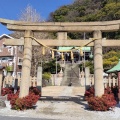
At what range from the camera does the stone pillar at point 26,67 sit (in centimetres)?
1070

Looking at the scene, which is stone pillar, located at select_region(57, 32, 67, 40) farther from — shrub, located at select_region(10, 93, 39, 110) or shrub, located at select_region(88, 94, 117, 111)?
shrub, located at select_region(88, 94, 117, 111)

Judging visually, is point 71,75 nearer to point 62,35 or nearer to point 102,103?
point 62,35

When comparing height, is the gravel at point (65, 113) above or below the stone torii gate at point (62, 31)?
below

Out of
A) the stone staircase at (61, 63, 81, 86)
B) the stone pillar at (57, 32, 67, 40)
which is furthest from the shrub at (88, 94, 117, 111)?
the stone staircase at (61, 63, 81, 86)

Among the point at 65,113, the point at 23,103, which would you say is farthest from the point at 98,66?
the point at 23,103

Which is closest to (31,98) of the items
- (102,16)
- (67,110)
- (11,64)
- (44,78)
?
(67,110)

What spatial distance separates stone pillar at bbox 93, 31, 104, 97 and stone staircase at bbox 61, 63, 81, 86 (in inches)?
831

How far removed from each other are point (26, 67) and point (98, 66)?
3762 millimetres

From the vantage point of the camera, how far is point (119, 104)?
11.8m

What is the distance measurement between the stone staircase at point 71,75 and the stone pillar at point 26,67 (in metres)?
21.4

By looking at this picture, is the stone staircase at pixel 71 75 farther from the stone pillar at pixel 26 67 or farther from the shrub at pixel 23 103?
the shrub at pixel 23 103

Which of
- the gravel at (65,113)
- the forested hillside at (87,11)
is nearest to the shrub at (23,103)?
the gravel at (65,113)

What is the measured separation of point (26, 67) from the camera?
10922 mm

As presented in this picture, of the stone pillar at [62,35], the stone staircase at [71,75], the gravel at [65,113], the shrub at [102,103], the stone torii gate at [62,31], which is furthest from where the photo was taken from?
the stone staircase at [71,75]
